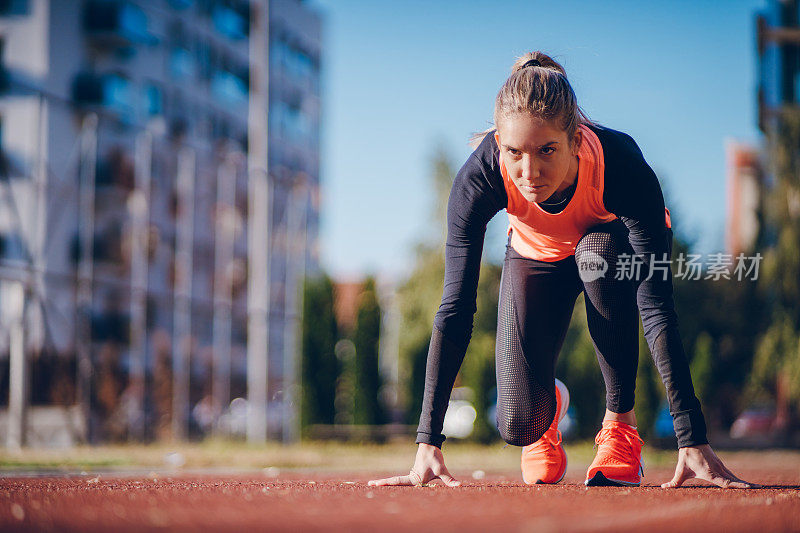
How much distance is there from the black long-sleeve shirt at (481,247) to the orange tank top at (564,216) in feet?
0.14

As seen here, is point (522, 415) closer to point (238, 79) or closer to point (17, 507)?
point (17, 507)

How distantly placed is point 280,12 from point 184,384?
25.5 m

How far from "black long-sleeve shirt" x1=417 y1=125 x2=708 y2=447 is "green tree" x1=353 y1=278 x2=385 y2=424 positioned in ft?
58.2

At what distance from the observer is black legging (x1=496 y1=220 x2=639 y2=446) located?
13.0 feet

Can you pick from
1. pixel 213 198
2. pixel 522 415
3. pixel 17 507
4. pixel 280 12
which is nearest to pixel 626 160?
pixel 522 415

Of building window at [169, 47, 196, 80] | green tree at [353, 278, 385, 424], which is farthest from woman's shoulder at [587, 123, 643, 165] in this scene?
building window at [169, 47, 196, 80]

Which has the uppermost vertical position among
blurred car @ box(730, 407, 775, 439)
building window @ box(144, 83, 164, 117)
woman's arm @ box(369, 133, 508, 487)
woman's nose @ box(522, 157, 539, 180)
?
building window @ box(144, 83, 164, 117)

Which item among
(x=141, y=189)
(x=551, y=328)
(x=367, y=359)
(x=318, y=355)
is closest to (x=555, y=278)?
(x=551, y=328)

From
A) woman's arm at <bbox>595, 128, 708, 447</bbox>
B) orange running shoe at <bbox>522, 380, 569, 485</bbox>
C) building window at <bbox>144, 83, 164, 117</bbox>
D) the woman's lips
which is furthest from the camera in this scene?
building window at <bbox>144, 83, 164, 117</bbox>

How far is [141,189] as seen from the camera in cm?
2370

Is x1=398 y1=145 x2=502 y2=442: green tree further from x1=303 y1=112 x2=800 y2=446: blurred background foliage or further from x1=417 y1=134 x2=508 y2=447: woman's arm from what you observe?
x1=417 y1=134 x2=508 y2=447: woman's arm

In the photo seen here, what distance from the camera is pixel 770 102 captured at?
53.9 ft

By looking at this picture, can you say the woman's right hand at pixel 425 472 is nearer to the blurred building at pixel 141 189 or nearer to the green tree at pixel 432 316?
the blurred building at pixel 141 189

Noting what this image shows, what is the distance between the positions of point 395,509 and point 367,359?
19.1 meters
